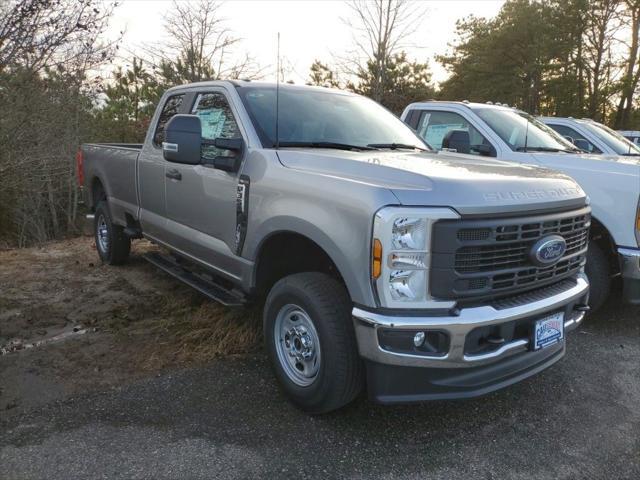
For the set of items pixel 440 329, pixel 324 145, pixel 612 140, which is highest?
pixel 612 140

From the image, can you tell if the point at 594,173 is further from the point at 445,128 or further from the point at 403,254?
the point at 403,254

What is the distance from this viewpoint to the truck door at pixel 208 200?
3.72 meters

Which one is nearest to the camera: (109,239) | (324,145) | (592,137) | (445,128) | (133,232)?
(324,145)

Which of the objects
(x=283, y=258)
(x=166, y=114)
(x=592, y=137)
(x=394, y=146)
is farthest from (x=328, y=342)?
(x=592, y=137)

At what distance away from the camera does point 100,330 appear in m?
4.33

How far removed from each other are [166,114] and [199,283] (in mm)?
1752

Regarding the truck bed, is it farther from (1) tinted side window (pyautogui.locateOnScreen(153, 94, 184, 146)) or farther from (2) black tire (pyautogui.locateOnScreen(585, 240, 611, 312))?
(2) black tire (pyautogui.locateOnScreen(585, 240, 611, 312))

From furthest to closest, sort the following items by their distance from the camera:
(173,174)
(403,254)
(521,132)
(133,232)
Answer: (521,132) < (133,232) < (173,174) < (403,254)

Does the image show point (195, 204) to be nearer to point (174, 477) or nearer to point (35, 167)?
point (174, 477)

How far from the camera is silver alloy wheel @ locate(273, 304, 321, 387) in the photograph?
3004mm

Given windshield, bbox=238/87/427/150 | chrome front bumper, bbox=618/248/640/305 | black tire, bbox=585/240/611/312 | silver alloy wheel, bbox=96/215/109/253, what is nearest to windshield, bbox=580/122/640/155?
black tire, bbox=585/240/611/312

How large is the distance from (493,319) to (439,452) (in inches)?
31.8

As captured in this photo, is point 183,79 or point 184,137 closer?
point 184,137

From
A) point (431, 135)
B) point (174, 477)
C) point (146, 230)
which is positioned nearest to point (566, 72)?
point (431, 135)
